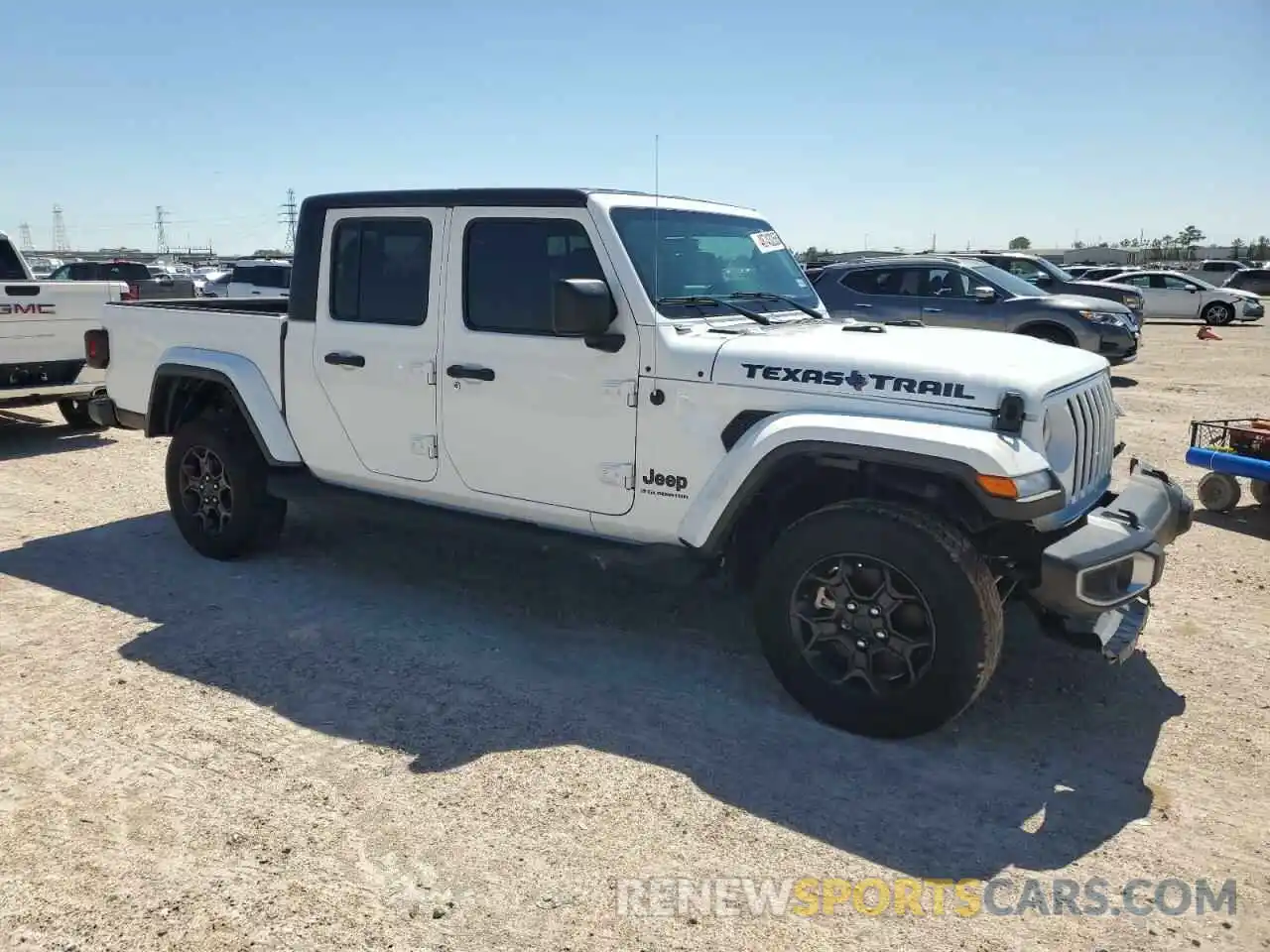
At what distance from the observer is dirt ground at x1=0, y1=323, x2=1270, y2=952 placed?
286 cm

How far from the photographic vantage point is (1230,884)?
3.02 m

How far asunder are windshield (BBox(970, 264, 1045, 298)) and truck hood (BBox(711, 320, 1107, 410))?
9.97 metres

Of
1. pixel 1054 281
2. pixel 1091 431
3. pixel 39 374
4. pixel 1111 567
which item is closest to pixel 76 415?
pixel 39 374

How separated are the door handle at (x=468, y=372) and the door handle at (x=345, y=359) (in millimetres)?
593

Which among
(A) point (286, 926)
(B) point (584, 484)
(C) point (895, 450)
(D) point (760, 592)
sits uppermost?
(C) point (895, 450)

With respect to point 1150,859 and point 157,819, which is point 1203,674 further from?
point 157,819

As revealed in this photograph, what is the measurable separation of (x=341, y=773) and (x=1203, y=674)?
12.0 ft

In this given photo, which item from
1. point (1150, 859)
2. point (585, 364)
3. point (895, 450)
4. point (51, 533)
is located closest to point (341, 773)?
point (585, 364)

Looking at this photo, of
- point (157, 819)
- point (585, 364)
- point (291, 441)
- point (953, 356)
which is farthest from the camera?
point (291, 441)

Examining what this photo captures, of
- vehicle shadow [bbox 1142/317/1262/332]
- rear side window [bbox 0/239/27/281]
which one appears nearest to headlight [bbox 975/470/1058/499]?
rear side window [bbox 0/239/27/281]

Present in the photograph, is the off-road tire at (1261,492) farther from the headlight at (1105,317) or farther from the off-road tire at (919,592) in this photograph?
the headlight at (1105,317)

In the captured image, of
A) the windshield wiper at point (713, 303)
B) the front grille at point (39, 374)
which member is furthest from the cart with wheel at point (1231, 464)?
the front grille at point (39, 374)

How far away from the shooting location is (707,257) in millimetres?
4762

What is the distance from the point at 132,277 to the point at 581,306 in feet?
73.5
